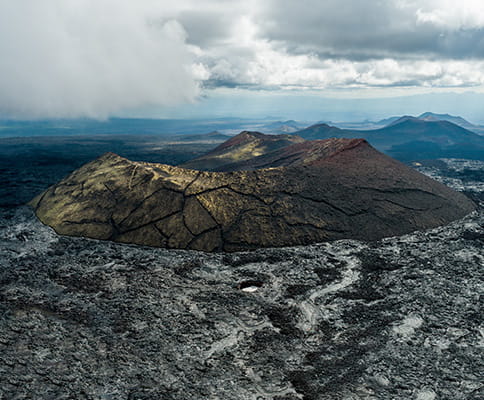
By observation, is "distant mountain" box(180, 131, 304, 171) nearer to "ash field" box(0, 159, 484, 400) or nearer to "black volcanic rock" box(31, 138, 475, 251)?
"black volcanic rock" box(31, 138, 475, 251)

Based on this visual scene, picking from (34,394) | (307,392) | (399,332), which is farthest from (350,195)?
(34,394)

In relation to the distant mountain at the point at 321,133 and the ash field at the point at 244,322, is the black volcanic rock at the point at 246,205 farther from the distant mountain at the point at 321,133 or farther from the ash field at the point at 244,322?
the distant mountain at the point at 321,133

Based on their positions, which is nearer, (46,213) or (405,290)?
(405,290)

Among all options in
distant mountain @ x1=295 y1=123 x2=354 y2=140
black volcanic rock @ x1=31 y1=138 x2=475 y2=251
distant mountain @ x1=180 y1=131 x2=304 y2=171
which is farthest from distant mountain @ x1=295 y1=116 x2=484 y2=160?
black volcanic rock @ x1=31 y1=138 x2=475 y2=251

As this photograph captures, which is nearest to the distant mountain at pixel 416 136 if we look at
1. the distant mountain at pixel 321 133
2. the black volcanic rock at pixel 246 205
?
the distant mountain at pixel 321 133

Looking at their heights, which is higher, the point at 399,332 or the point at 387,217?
the point at 387,217

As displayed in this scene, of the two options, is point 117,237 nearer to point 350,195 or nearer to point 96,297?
point 96,297

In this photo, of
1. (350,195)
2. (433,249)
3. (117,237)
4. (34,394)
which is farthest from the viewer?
(350,195)

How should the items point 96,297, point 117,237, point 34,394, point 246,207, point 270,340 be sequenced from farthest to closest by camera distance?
point 246,207
point 117,237
point 96,297
point 270,340
point 34,394
